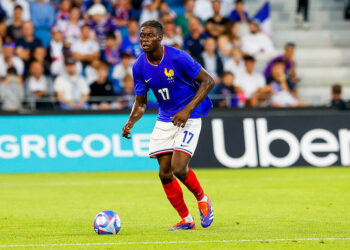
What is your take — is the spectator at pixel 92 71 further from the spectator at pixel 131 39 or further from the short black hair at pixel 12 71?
the short black hair at pixel 12 71

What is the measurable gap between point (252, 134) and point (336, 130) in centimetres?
174

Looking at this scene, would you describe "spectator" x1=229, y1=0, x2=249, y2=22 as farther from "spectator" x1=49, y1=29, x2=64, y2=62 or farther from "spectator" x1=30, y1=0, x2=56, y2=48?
"spectator" x1=49, y1=29, x2=64, y2=62

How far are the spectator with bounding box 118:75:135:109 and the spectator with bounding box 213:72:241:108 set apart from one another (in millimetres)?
1802

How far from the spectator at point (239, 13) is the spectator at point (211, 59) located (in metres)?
2.56

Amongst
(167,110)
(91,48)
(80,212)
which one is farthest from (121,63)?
(167,110)

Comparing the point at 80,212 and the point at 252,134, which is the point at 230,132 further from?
the point at 80,212

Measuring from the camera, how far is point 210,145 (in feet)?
55.4

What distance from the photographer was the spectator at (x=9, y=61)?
59.3 ft

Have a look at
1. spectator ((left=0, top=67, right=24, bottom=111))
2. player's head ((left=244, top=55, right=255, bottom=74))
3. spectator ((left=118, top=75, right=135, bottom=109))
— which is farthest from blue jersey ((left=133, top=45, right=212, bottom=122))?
player's head ((left=244, top=55, right=255, bottom=74))

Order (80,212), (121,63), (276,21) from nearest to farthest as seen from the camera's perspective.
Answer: (80,212) < (121,63) < (276,21)

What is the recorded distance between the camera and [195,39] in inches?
758

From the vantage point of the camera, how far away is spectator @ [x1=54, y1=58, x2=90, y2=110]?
1744 centimetres

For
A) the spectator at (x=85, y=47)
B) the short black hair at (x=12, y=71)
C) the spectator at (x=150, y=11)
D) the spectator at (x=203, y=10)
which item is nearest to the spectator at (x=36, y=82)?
the short black hair at (x=12, y=71)

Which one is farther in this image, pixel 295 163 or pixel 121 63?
pixel 121 63
